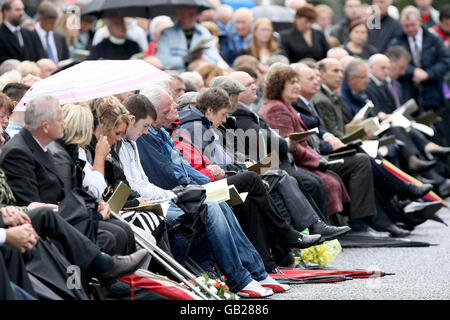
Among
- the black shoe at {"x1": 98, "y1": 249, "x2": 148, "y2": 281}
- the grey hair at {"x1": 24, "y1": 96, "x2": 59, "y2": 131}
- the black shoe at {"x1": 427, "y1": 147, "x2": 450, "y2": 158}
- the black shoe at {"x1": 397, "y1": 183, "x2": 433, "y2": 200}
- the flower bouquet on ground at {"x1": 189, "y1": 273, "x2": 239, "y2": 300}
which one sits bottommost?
the black shoe at {"x1": 427, "y1": 147, "x2": 450, "y2": 158}

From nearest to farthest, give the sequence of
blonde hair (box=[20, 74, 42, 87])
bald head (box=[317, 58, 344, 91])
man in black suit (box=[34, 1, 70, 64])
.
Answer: blonde hair (box=[20, 74, 42, 87]) < bald head (box=[317, 58, 344, 91]) < man in black suit (box=[34, 1, 70, 64])

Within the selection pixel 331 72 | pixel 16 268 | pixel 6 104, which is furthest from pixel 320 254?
pixel 16 268

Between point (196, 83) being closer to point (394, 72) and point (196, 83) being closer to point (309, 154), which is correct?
point (309, 154)

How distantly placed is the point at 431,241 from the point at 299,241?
116 inches

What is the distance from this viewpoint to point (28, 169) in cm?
690

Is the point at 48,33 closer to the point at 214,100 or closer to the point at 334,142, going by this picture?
the point at 334,142

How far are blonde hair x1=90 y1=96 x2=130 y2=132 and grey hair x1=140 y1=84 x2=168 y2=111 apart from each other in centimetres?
93

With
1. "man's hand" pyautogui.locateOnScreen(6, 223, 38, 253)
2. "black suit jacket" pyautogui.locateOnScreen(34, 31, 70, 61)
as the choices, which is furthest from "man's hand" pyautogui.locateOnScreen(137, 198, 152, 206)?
"black suit jacket" pyautogui.locateOnScreen(34, 31, 70, 61)

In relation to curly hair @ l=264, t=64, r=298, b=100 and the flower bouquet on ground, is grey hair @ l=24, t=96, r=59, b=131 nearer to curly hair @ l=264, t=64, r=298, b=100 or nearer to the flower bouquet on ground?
the flower bouquet on ground

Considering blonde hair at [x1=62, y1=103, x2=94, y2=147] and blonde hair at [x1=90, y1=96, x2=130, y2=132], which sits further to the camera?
blonde hair at [x1=90, y1=96, x2=130, y2=132]

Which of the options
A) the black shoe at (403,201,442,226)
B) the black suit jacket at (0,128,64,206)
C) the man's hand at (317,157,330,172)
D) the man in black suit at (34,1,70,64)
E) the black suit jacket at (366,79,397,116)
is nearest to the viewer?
the black suit jacket at (0,128,64,206)

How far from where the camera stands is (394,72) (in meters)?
16.4

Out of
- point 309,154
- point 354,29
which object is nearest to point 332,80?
point 309,154

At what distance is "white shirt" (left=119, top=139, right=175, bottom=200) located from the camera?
8.36 m
